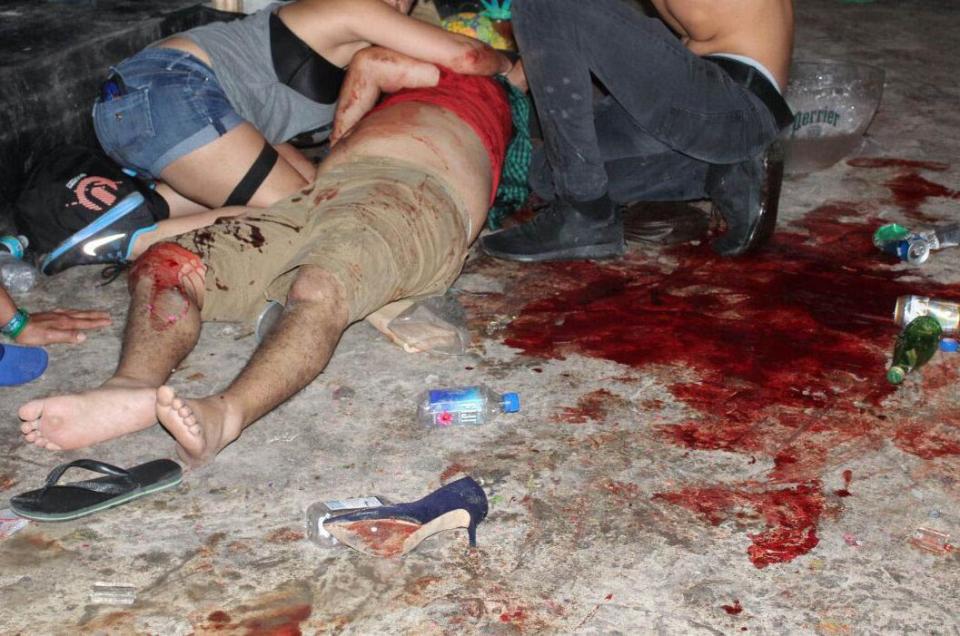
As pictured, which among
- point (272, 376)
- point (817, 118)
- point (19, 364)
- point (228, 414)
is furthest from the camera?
point (817, 118)

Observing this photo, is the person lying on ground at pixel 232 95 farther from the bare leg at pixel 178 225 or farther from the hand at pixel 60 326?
the hand at pixel 60 326

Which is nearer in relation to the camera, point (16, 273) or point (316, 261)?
point (316, 261)

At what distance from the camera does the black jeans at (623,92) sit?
3486 mm

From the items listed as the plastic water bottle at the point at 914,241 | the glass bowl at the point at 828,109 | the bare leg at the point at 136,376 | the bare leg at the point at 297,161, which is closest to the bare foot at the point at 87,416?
the bare leg at the point at 136,376

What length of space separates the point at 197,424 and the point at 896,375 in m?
1.93

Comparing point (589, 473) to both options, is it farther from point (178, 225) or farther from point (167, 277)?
point (178, 225)

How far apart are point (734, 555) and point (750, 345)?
103 cm

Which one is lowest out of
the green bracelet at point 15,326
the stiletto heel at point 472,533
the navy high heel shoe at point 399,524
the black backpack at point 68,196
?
the stiletto heel at point 472,533

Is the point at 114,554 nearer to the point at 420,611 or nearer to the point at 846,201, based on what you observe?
the point at 420,611

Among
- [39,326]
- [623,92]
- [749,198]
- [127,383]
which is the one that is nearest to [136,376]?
[127,383]

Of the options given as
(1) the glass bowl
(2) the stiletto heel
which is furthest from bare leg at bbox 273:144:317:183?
(1) the glass bowl

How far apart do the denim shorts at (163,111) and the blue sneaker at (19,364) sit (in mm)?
878

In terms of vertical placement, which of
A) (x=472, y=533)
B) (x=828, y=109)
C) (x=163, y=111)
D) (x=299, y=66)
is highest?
(x=299, y=66)

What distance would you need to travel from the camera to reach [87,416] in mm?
2578
